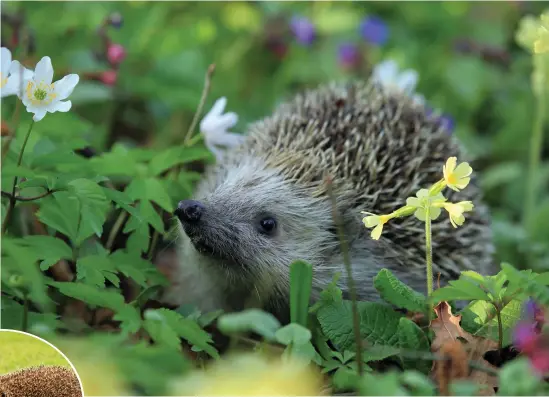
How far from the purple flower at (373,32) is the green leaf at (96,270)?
2.67m

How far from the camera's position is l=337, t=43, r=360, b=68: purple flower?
3.94 meters

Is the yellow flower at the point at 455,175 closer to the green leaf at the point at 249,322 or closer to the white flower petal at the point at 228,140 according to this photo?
the green leaf at the point at 249,322

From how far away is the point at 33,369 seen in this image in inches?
59.7

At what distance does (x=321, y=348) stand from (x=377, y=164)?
0.72 metres

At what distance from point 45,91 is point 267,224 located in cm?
75

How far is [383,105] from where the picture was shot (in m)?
2.47

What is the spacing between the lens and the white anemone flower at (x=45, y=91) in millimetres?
1741

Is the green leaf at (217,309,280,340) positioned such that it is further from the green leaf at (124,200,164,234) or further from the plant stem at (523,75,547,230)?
the plant stem at (523,75,547,230)

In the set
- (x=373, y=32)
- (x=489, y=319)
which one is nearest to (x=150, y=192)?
(x=489, y=319)

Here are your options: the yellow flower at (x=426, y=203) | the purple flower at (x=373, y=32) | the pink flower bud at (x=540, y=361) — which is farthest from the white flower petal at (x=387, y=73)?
the pink flower bud at (x=540, y=361)

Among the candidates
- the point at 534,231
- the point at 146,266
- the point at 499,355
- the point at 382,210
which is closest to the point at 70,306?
the point at 146,266

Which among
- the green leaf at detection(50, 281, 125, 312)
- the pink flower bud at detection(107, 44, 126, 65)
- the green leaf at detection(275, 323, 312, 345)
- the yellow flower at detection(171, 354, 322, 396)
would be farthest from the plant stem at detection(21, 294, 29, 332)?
the pink flower bud at detection(107, 44, 126, 65)

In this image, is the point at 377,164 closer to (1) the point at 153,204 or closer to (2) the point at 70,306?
(1) the point at 153,204

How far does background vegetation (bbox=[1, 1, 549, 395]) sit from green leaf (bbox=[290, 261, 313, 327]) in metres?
0.04
